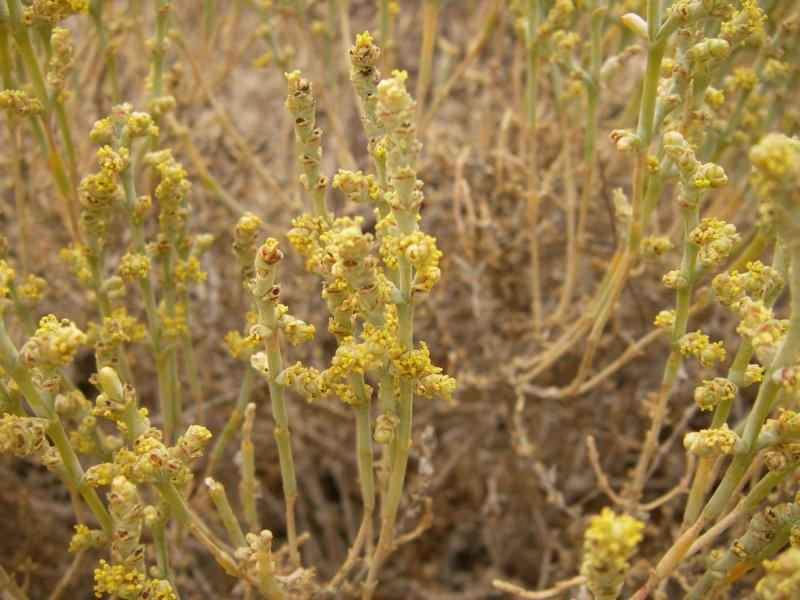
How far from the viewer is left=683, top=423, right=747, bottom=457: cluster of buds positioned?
1.08 m

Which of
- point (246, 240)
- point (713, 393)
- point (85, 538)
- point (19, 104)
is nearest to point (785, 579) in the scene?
point (713, 393)

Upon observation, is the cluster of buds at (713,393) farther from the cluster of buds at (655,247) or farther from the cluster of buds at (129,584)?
the cluster of buds at (129,584)

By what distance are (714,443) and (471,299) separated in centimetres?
134

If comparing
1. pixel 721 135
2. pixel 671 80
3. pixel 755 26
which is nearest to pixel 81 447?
pixel 671 80

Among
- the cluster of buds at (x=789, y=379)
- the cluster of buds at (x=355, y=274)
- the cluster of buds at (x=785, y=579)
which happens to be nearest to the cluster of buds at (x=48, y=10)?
the cluster of buds at (x=355, y=274)

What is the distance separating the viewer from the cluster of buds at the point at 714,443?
1082 millimetres

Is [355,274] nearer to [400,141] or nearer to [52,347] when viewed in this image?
[400,141]

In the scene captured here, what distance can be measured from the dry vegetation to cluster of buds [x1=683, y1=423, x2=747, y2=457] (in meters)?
0.09

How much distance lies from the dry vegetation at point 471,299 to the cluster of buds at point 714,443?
3.4 inches

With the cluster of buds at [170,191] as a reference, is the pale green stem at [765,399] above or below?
below

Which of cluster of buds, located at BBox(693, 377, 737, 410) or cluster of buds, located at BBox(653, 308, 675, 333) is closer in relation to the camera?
cluster of buds, located at BBox(693, 377, 737, 410)

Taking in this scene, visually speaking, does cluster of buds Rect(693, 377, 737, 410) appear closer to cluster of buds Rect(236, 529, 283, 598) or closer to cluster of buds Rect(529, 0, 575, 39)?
cluster of buds Rect(236, 529, 283, 598)

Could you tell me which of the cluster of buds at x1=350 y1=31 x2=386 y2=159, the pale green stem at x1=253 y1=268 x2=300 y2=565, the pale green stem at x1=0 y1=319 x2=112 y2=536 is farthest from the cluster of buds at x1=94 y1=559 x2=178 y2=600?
the cluster of buds at x1=350 y1=31 x2=386 y2=159

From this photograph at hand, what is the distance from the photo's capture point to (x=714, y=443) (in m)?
1.08
